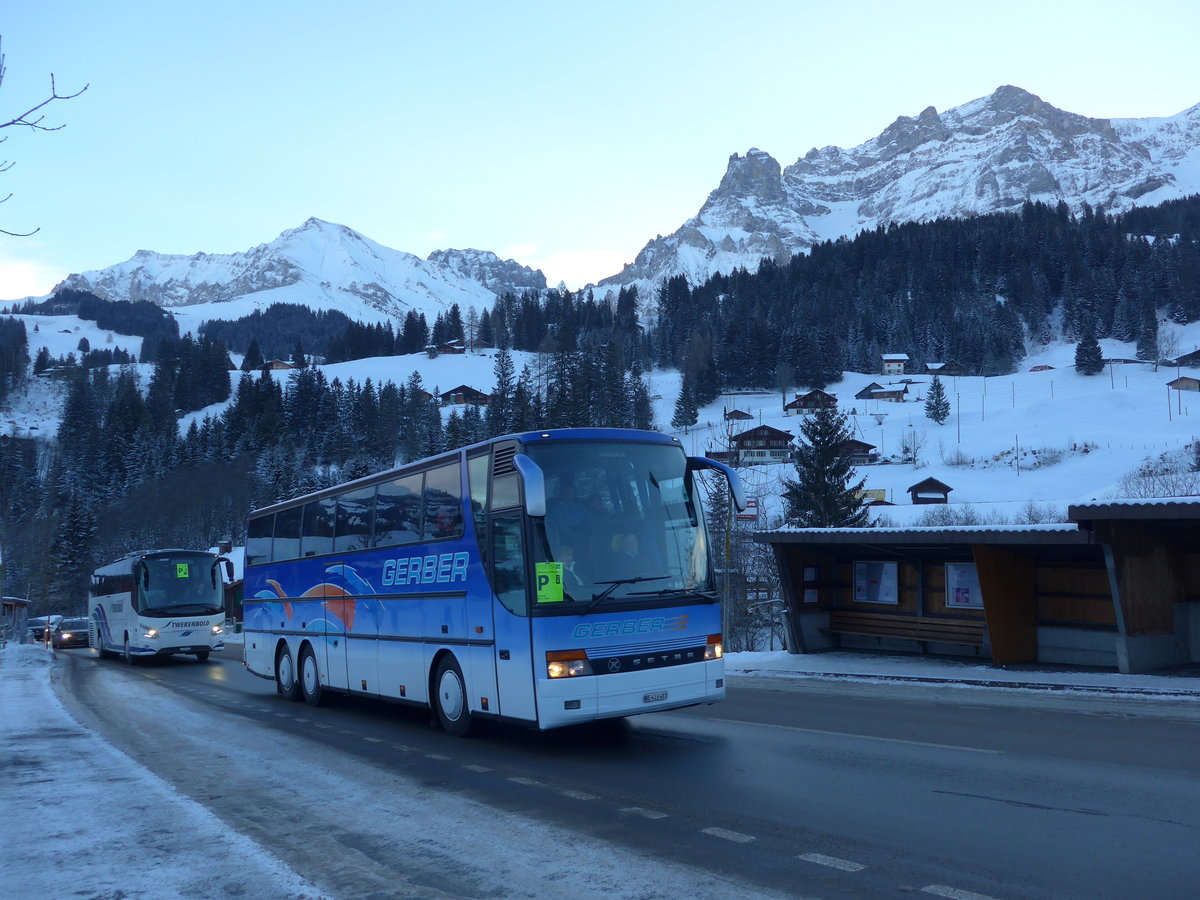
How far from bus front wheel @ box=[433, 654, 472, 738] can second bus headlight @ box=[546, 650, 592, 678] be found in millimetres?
2020

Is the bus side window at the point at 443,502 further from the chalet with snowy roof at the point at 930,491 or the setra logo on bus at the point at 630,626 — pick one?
the chalet with snowy roof at the point at 930,491

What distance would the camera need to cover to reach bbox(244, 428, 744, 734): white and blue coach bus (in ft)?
30.8

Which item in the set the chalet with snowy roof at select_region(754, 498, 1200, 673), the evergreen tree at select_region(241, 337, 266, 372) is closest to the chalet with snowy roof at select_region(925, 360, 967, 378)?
the evergreen tree at select_region(241, 337, 266, 372)

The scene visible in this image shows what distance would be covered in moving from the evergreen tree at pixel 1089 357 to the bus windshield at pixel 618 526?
135m

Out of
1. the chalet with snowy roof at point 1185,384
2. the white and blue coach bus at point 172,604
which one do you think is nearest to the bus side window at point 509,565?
the white and blue coach bus at point 172,604

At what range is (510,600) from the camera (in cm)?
974

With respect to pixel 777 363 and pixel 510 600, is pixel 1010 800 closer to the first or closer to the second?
pixel 510 600

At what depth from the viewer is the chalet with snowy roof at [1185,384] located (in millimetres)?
113250

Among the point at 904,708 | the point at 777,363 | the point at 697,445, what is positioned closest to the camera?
the point at 904,708

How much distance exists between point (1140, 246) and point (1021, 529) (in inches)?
7077

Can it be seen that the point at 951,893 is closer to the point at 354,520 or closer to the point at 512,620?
the point at 512,620

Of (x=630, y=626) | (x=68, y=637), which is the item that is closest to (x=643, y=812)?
(x=630, y=626)

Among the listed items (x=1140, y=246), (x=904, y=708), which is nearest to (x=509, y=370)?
(x=1140, y=246)

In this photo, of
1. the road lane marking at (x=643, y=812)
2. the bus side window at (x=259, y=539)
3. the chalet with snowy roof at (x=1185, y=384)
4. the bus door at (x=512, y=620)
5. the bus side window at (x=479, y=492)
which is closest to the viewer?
the road lane marking at (x=643, y=812)
